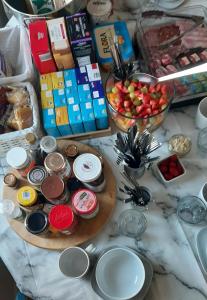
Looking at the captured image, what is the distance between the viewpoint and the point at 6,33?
0.96 m

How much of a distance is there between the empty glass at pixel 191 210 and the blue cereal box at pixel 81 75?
1.29 feet

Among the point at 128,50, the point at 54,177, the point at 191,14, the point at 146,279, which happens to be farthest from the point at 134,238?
the point at 191,14

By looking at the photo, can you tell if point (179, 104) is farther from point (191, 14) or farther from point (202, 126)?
point (191, 14)

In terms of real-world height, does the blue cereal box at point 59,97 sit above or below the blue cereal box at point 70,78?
below

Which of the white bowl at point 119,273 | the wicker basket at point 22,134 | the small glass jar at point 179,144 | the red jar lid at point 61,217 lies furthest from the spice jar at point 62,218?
the small glass jar at point 179,144

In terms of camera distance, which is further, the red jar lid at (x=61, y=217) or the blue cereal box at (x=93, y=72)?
the blue cereal box at (x=93, y=72)

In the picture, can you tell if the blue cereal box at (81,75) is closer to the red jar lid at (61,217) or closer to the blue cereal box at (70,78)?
the blue cereal box at (70,78)

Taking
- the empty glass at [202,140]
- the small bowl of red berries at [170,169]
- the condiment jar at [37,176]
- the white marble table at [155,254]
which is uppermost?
the condiment jar at [37,176]

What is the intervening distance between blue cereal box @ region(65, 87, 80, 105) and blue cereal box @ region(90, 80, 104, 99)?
42 mm

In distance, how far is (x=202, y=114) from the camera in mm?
881

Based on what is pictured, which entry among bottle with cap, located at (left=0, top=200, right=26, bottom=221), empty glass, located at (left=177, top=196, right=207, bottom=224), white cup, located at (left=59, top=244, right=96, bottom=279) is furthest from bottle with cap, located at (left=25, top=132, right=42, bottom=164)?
empty glass, located at (left=177, top=196, right=207, bottom=224)

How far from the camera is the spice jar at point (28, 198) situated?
793mm

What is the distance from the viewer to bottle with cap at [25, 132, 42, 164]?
2.70ft

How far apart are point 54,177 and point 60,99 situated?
0.22 metres
